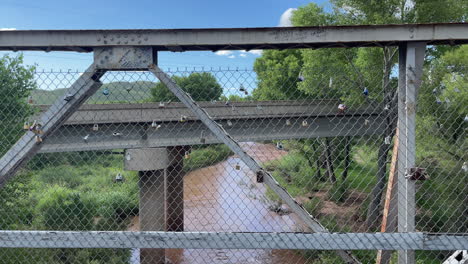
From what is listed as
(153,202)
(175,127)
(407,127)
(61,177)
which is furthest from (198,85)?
(61,177)

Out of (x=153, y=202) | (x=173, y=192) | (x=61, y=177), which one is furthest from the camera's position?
(x=61, y=177)

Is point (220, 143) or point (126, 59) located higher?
point (220, 143)

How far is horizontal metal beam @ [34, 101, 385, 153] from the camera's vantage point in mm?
8195

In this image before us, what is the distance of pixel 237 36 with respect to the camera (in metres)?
2.40

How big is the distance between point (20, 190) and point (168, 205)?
467cm

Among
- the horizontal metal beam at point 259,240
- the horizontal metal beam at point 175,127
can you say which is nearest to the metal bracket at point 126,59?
the horizontal metal beam at point 259,240

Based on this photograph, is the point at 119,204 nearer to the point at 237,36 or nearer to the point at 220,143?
the point at 220,143

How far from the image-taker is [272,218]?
44.1 feet

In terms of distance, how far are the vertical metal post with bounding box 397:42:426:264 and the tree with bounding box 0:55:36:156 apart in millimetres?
6879

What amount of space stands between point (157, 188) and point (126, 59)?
364 inches

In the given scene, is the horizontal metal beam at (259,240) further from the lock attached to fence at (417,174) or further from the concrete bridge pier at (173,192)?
the concrete bridge pier at (173,192)

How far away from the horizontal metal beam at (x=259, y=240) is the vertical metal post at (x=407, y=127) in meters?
0.18

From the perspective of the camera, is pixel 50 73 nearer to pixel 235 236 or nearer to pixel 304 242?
pixel 235 236

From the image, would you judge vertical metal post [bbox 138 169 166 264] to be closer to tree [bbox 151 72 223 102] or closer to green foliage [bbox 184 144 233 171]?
tree [bbox 151 72 223 102]
